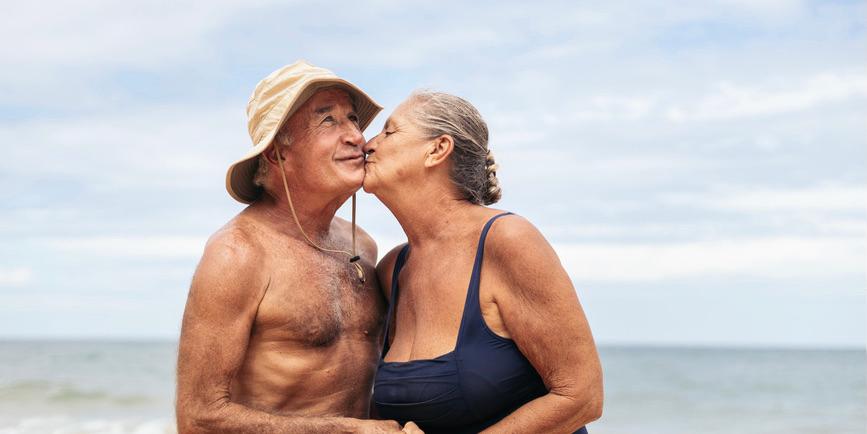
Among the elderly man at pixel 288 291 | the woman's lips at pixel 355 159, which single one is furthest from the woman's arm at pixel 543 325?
the woman's lips at pixel 355 159

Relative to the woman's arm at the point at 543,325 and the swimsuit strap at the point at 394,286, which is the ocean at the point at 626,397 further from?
the woman's arm at the point at 543,325

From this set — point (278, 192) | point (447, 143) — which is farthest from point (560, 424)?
point (278, 192)

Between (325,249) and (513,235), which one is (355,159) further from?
(513,235)

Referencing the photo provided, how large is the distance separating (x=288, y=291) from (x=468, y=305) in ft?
3.19

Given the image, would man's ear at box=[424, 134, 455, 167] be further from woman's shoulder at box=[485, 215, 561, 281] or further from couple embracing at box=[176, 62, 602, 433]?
woman's shoulder at box=[485, 215, 561, 281]

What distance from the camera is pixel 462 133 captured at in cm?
386

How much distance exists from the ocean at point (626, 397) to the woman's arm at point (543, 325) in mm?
14422

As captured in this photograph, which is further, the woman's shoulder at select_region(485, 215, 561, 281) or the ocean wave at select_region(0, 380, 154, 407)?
the ocean wave at select_region(0, 380, 154, 407)

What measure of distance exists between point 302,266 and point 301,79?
848mm

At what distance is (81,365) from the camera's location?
28.1m

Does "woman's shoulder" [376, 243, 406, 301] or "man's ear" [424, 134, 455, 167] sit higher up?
"man's ear" [424, 134, 455, 167]

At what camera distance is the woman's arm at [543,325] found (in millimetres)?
3504

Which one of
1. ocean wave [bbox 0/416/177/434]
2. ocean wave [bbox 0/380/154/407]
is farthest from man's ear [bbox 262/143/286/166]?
ocean wave [bbox 0/380/154/407]

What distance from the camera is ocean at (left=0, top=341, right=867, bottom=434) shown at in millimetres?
18875
